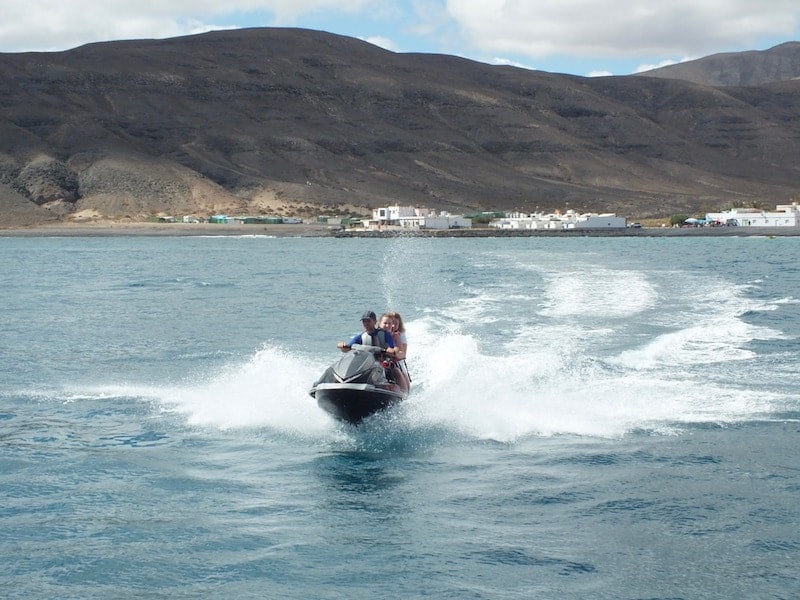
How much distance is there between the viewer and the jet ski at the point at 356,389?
55.5 feet

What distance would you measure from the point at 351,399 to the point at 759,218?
147 meters

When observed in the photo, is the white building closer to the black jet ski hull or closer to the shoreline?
the shoreline

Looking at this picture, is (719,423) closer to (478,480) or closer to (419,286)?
(478,480)

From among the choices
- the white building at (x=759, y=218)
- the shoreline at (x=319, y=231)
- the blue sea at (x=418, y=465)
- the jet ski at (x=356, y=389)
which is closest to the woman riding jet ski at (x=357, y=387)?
the jet ski at (x=356, y=389)

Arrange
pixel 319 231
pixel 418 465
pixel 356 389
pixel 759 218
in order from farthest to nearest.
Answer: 1. pixel 759 218
2. pixel 319 231
3. pixel 356 389
4. pixel 418 465

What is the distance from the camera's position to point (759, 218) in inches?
6078

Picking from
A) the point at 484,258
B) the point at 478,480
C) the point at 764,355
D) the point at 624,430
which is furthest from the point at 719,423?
the point at 484,258

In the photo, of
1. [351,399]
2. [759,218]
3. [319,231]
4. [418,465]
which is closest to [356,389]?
[351,399]

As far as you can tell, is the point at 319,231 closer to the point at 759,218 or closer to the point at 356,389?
the point at 759,218

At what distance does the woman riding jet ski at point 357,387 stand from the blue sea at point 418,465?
31cm

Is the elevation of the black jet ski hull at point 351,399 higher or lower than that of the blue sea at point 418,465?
higher

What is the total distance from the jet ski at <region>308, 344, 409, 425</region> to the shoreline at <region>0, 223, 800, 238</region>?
416 ft

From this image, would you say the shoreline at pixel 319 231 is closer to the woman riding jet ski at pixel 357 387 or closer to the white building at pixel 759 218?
the white building at pixel 759 218

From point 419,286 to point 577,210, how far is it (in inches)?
5434
